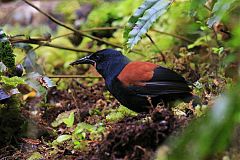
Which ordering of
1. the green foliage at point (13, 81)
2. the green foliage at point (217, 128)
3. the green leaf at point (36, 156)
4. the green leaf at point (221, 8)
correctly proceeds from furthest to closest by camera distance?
the green foliage at point (13, 81)
the green leaf at point (36, 156)
the green leaf at point (221, 8)
the green foliage at point (217, 128)

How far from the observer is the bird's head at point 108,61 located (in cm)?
348

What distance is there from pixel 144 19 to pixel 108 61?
62cm

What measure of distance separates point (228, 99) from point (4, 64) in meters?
2.37

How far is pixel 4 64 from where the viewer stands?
3.38 meters

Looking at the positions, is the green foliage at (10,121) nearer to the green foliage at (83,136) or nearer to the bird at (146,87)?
the green foliage at (83,136)

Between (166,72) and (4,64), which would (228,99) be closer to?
(166,72)

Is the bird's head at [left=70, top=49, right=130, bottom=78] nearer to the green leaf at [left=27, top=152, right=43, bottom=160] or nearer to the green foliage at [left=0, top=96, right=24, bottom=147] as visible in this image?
the green foliage at [left=0, top=96, right=24, bottom=147]

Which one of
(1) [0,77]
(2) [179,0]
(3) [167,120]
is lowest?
(3) [167,120]

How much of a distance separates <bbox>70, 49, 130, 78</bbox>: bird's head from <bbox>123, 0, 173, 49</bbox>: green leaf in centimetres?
35

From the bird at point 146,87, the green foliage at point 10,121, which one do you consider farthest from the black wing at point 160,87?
the green foliage at point 10,121

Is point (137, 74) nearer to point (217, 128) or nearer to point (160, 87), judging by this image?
point (160, 87)

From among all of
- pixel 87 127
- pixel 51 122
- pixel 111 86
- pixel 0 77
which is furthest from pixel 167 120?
pixel 51 122

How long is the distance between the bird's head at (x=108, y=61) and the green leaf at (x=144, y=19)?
350mm

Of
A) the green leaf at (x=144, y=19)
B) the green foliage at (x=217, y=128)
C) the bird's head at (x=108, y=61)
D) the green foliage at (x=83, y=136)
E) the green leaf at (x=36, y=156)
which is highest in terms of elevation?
the green leaf at (x=144, y=19)
